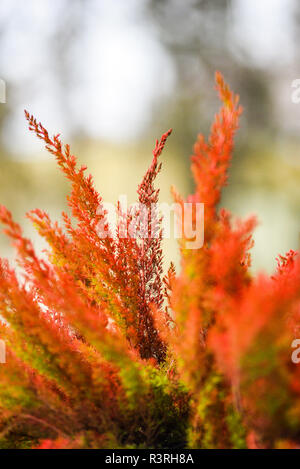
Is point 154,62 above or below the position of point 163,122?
above

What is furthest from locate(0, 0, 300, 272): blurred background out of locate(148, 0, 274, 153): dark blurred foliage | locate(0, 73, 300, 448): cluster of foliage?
locate(0, 73, 300, 448): cluster of foliage

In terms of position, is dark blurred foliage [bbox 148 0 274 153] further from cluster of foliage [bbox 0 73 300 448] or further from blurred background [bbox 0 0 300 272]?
cluster of foliage [bbox 0 73 300 448]

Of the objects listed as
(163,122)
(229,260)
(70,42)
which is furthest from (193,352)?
(70,42)

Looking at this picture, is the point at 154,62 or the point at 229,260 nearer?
the point at 229,260

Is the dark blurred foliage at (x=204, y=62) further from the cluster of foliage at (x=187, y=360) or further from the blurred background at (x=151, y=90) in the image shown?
the cluster of foliage at (x=187, y=360)
